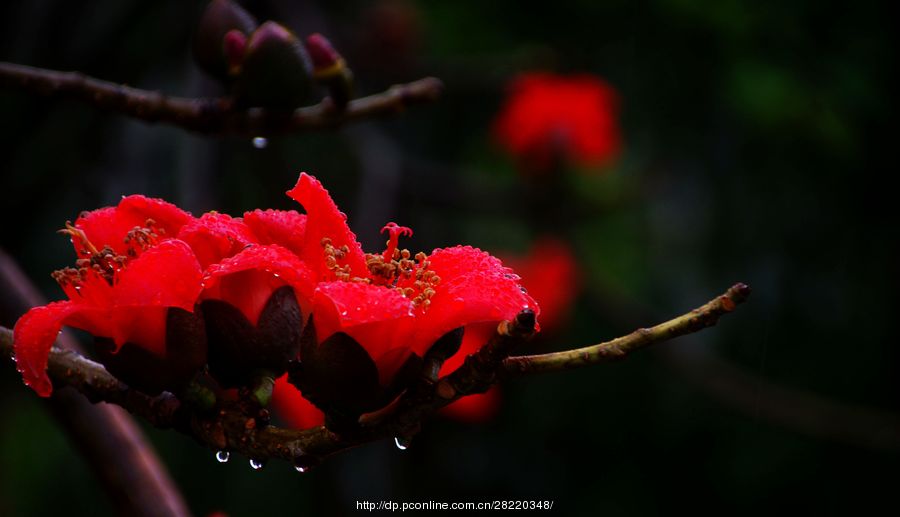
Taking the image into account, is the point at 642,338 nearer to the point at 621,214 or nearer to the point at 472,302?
the point at 472,302

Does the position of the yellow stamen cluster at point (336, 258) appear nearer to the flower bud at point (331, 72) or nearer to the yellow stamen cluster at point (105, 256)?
the yellow stamen cluster at point (105, 256)

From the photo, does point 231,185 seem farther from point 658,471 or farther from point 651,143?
point 658,471

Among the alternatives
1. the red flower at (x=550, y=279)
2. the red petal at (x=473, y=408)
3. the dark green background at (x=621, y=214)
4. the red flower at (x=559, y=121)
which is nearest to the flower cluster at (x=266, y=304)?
the dark green background at (x=621, y=214)

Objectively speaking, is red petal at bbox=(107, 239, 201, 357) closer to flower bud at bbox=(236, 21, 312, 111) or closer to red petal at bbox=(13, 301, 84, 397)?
red petal at bbox=(13, 301, 84, 397)

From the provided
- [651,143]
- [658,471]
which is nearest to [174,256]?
[651,143]

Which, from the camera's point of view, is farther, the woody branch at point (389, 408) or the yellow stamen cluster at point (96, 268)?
the yellow stamen cluster at point (96, 268)

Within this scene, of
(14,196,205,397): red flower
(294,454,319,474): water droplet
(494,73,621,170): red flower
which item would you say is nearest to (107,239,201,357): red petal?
(14,196,205,397): red flower
